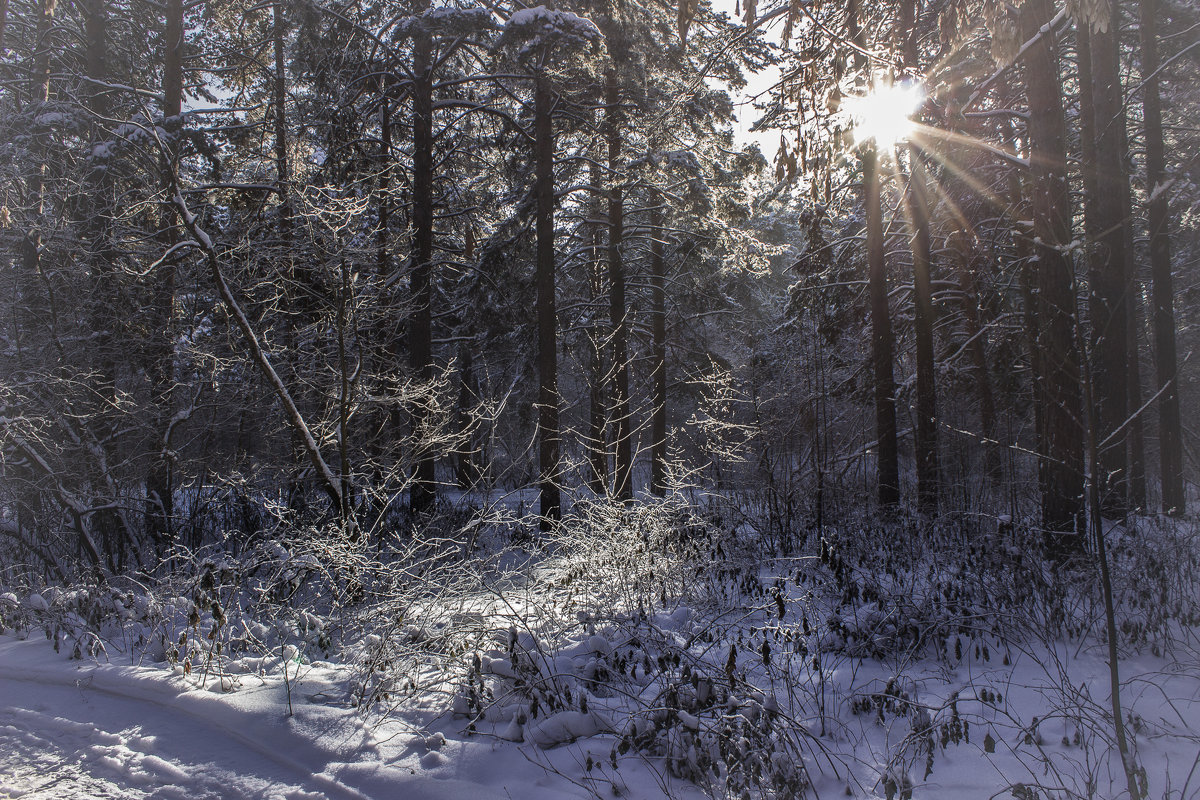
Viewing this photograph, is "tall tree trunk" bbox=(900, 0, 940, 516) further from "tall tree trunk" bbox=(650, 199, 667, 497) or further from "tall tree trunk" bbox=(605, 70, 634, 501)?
"tall tree trunk" bbox=(650, 199, 667, 497)

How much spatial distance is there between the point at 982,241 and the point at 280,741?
13.3 m

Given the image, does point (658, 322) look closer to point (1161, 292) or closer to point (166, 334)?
point (1161, 292)

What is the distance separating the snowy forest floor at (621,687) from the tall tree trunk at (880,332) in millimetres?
4674

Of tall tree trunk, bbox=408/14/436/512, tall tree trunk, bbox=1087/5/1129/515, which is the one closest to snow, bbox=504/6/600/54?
tall tree trunk, bbox=408/14/436/512

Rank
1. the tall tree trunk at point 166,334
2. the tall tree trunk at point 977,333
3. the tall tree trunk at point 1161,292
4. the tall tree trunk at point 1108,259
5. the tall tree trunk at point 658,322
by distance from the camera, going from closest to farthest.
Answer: the tall tree trunk at point 1108,259, the tall tree trunk at point 166,334, the tall tree trunk at point 1161,292, the tall tree trunk at point 977,333, the tall tree trunk at point 658,322

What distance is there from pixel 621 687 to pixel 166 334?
31.6 ft

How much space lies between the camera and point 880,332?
11023mm

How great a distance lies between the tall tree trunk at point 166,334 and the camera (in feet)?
30.8

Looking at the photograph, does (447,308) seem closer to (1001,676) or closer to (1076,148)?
(1076,148)

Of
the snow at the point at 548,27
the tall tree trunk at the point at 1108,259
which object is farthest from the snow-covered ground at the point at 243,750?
the snow at the point at 548,27

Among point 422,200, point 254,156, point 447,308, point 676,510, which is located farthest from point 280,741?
point 447,308

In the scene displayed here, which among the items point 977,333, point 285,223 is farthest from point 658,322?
point 285,223

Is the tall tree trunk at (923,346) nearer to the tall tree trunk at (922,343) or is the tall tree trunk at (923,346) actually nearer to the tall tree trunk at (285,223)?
the tall tree trunk at (922,343)

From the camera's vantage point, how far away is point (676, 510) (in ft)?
21.8
